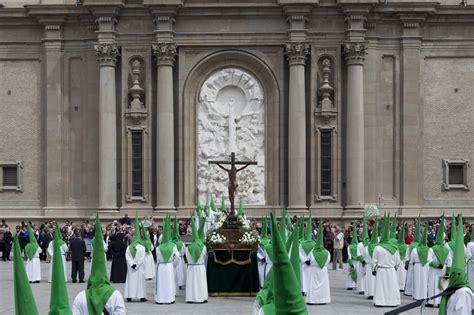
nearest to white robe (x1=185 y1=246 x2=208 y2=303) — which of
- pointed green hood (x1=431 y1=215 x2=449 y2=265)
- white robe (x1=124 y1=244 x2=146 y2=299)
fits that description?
white robe (x1=124 y1=244 x2=146 y2=299)

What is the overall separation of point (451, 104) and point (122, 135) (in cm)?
1477

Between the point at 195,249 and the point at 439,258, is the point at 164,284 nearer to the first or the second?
the point at 195,249

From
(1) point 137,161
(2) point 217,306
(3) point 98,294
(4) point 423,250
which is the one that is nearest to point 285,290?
(3) point 98,294

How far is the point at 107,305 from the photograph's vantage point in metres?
10.9

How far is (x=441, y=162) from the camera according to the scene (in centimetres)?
3950

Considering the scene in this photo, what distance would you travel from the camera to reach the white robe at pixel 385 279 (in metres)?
21.7

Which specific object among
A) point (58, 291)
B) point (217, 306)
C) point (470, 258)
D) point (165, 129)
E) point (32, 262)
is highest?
point (165, 129)

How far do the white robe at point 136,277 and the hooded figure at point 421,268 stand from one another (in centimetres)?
718

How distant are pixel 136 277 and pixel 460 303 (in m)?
12.4

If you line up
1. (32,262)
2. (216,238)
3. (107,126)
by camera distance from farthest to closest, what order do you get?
(107,126), (32,262), (216,238)

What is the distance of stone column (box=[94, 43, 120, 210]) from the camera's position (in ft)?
124

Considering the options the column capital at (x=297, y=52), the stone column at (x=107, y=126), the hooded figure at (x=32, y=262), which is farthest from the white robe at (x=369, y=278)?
the stone column at (x=107, y=126)

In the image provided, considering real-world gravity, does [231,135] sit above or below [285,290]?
above

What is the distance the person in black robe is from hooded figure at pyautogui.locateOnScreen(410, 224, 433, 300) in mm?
8943
